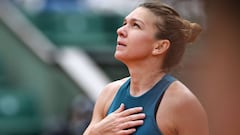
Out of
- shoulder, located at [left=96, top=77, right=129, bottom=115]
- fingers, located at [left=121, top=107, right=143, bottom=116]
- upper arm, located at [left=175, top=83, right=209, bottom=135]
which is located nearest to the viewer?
upper arm, located at [left=175, top=83, right=209, bottom=135]

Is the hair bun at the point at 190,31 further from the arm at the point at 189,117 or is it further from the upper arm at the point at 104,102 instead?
the upper arm at the point at 104,102

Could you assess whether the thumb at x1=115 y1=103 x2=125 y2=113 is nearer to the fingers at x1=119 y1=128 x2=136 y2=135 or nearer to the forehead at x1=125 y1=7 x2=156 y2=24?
the fingers at x1=119 y1=128 x2=136 y2=135

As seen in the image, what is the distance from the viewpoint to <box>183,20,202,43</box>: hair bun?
3697 mm

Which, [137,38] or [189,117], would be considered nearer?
[189,117]

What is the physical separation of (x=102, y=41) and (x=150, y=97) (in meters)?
8.02

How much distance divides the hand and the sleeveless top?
0.02 m

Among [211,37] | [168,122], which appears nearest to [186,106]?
[168,122]

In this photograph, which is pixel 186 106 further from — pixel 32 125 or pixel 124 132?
pixel 32 125

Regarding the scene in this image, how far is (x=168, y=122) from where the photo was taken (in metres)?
3.53

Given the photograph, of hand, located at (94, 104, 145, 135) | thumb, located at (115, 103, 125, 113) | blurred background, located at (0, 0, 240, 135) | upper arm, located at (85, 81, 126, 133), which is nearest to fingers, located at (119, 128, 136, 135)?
hand, located at (94, 104, 145, 135)

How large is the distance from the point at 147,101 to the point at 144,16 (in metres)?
0.37

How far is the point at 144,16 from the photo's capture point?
3682 millimetres

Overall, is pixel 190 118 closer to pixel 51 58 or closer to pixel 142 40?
pixel 142 40

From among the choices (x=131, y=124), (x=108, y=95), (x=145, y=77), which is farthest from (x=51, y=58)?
(x=131, y=124)
